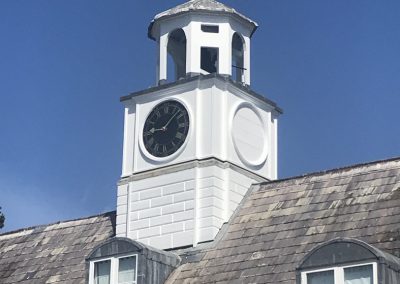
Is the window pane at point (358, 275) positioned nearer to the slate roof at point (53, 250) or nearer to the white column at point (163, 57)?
the slate roof at point (53, 250)

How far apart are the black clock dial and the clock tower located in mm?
36

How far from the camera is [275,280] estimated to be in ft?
126

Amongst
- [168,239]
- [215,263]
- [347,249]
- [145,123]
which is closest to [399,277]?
[347,249]

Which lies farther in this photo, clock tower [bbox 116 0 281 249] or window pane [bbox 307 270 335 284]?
clock tower [bbox 116 0 281 249]

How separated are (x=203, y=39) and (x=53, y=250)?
381 inches

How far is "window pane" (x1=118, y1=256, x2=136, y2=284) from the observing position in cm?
4156

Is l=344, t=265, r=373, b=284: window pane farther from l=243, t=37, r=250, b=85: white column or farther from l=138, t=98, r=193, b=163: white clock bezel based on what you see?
l=243, t=37, r=250, b=85: white column

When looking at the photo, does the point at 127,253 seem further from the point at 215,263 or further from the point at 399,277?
the point at 399,277

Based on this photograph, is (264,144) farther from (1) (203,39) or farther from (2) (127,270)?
(2) (127,270)

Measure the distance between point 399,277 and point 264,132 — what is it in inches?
492

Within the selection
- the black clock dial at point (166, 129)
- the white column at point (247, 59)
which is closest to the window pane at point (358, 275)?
the black clock dial at point (166, 129)

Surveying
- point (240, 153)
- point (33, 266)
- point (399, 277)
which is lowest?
point (399, 277)

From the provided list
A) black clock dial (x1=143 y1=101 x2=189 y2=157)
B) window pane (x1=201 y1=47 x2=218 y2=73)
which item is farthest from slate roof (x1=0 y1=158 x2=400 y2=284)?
window pane (x1=201 y1=47 x2=218 y2=73)

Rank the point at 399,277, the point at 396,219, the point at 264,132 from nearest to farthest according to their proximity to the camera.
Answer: the point at 399,277 → the point at 396,219 → the point at 264,132
